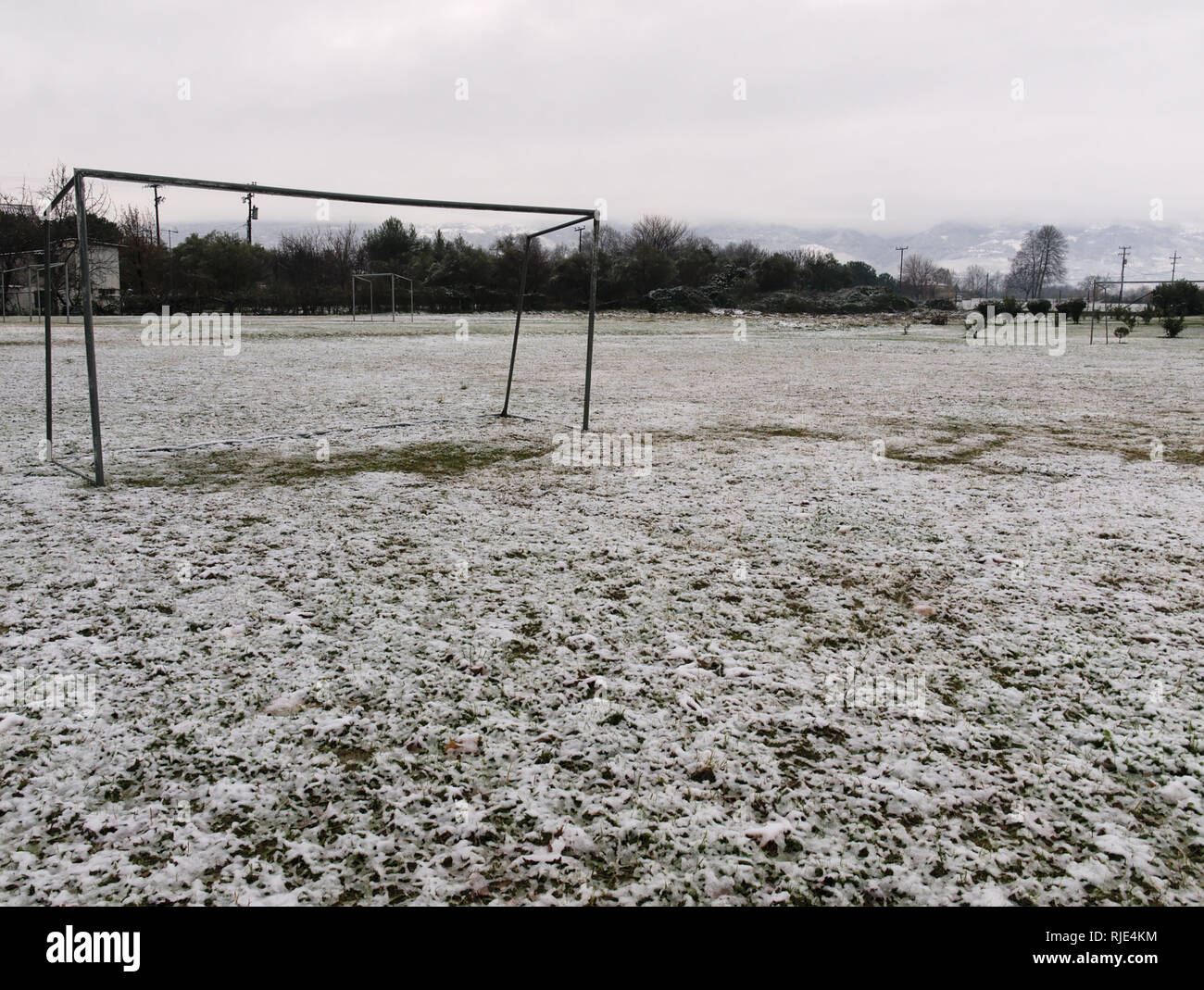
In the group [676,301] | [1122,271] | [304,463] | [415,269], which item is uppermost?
[1122,271]

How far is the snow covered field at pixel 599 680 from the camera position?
63.4 inches

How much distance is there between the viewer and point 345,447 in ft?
19.4

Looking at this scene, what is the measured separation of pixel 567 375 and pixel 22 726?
9852 mm

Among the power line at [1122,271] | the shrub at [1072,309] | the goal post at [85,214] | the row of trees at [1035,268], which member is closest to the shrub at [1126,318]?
the power line at [1122,271]

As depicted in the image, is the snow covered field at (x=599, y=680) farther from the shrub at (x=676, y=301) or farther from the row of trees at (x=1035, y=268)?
the row of trees at (x=1035, y=268)

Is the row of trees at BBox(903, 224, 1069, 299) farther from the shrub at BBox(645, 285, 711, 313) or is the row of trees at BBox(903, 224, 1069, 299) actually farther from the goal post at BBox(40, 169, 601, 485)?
the goal post at BBox(40, 169, 601, 485)

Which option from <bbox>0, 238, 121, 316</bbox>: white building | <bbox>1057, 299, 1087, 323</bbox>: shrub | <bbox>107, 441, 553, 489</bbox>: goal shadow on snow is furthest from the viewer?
<bbox>1057, 299, 1087, 323</bbox>: shrub

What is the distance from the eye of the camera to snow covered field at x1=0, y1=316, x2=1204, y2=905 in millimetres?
1611

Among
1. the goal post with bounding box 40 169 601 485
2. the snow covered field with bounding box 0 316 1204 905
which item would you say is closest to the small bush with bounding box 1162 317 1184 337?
the snow covered field with bounding box 0 316 1204 905

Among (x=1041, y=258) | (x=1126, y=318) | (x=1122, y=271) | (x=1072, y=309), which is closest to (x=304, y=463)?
(x=1126, y=318)

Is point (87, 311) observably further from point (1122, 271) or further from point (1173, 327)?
point (1122, 271)

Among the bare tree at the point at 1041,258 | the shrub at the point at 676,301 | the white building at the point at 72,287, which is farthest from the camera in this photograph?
the bare tree at the point at 1041,258

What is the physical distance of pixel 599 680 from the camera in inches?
92.9
